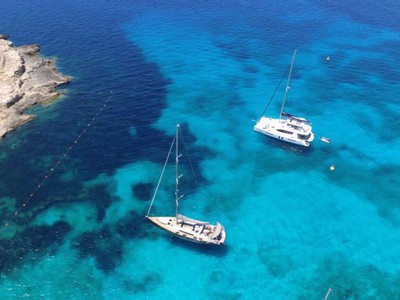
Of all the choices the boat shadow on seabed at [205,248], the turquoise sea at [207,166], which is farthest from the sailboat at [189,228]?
the turquoise sea at [207,166]

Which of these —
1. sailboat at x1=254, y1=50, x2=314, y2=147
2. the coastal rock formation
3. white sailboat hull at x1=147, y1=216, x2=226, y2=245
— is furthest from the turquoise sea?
the coastal rock formation

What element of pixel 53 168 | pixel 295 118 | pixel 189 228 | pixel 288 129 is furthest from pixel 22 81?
pixel 295 118

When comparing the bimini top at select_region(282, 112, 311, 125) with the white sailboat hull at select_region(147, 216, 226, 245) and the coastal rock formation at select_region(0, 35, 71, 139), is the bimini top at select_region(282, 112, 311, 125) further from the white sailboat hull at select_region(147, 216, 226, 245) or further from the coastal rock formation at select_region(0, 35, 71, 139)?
the coastal rock formation at select_region(0, 35, 71, 139)

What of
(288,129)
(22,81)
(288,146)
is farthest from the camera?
(22,81)

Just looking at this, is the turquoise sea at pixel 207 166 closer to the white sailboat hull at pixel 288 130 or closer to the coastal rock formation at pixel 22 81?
the white sailboat hull at pixel 288 130

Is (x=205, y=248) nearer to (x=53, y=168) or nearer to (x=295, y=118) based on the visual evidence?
(x=53, y=168)

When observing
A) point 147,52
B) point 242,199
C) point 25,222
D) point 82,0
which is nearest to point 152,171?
point 242,199
